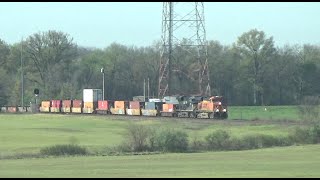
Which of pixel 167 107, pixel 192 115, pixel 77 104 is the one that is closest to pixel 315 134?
pixel 192 115

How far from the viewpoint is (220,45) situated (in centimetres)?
14412

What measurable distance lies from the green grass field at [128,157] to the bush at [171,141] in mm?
3156

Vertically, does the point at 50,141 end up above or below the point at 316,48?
below

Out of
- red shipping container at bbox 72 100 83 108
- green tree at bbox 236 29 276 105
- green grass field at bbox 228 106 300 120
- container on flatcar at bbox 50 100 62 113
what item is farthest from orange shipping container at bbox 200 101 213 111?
green tree at bbox 236 29 276 105

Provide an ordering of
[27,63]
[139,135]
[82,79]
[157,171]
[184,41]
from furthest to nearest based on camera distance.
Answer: [82,79], [27,63], [184,41], [139,135], [157,171]

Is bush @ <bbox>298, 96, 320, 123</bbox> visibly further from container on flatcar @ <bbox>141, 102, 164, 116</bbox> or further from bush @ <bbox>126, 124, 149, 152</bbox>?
container on flatcar @ <bbox>141, 102, 164, 116</bbox>

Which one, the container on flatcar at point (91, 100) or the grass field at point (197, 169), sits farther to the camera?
the container on flatcar at point (91, 100)

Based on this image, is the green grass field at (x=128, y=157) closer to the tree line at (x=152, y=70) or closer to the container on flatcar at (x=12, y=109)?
the container on flatcar at (x=12, y=109)

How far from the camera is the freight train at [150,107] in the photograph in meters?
80.2

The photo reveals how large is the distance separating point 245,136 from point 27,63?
291 feet

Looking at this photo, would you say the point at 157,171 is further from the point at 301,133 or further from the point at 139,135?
the point at 301,133

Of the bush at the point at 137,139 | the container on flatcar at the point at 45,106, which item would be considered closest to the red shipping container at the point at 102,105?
the container on flatcar at the point at 45,106

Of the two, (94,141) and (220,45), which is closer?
(94,141)

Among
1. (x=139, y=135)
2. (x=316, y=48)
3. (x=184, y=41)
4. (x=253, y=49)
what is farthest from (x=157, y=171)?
(x=316, y=48)
